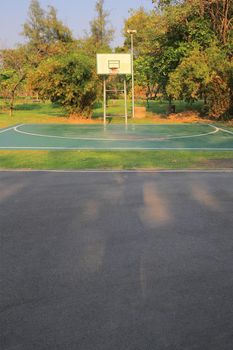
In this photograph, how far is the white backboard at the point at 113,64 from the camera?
23703mm

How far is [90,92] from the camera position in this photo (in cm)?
2439

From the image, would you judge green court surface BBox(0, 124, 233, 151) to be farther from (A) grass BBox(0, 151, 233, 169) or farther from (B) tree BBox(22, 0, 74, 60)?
(B) tree BBox(22, 0, 74, 60)

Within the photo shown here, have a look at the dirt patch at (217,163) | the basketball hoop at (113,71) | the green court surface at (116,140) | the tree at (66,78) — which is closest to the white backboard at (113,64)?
the basketball hoop at (113,71)

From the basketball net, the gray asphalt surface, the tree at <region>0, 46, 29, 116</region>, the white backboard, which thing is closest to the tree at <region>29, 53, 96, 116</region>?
the white backboard

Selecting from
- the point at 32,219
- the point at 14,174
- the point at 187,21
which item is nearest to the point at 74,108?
the point at 187,21

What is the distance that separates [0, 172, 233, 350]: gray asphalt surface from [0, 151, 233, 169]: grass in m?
2.68

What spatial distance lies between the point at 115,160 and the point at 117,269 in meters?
7.06

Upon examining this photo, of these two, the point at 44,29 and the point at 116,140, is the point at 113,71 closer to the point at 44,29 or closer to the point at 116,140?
the point at 116,140

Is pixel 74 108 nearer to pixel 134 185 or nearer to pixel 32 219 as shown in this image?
pixel 134 185

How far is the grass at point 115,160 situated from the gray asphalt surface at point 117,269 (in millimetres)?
2676

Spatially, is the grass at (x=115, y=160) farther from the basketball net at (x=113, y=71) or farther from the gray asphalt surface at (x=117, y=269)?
the basketball net at (x=113, y=71)

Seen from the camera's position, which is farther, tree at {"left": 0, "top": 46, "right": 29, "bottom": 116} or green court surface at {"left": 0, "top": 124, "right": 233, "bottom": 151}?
tree at {"left": 0, "top": 46, "right": 29, "bottom": 116}

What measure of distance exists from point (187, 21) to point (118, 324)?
79.8ft

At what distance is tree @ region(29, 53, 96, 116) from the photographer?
23.5 m
